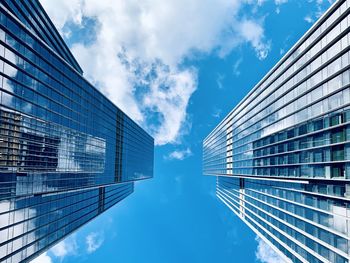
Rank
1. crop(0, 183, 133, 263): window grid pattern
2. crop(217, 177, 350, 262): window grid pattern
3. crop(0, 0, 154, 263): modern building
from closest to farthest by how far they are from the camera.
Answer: crop(217, 177, 350, 262): window grid pattern
crop(0, 183, 133, 263): window grid pattern
crop(0, 0, 154, 263): modern building

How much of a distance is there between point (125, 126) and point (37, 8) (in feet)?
200

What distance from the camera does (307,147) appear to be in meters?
39.7

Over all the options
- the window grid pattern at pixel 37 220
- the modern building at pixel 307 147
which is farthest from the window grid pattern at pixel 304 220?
the window grid pattern at pixel 37 220

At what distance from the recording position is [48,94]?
1902 inches

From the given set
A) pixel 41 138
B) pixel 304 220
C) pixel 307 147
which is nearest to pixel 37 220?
pixel 41 138

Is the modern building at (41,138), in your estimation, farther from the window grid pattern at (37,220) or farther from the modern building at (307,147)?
the modern building at (307,147)

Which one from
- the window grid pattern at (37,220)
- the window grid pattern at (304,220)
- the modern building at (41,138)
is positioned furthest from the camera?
the modern building at (41,138)

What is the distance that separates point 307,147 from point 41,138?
1789 inches

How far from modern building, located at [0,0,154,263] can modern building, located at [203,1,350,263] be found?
43033 mm

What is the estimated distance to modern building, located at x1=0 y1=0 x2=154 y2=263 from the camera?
35906 mm

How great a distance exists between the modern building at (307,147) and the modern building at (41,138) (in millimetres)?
43033

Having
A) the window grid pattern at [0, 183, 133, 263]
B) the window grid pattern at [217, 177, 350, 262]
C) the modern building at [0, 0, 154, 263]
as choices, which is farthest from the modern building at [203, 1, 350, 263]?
the window grid pattern at [0, 183, 133, 263]

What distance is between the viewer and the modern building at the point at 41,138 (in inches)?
1414

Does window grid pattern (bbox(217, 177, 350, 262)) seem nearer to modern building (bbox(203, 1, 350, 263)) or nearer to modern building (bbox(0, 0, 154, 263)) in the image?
modern building (bbox(203, 1, 350, 263))
